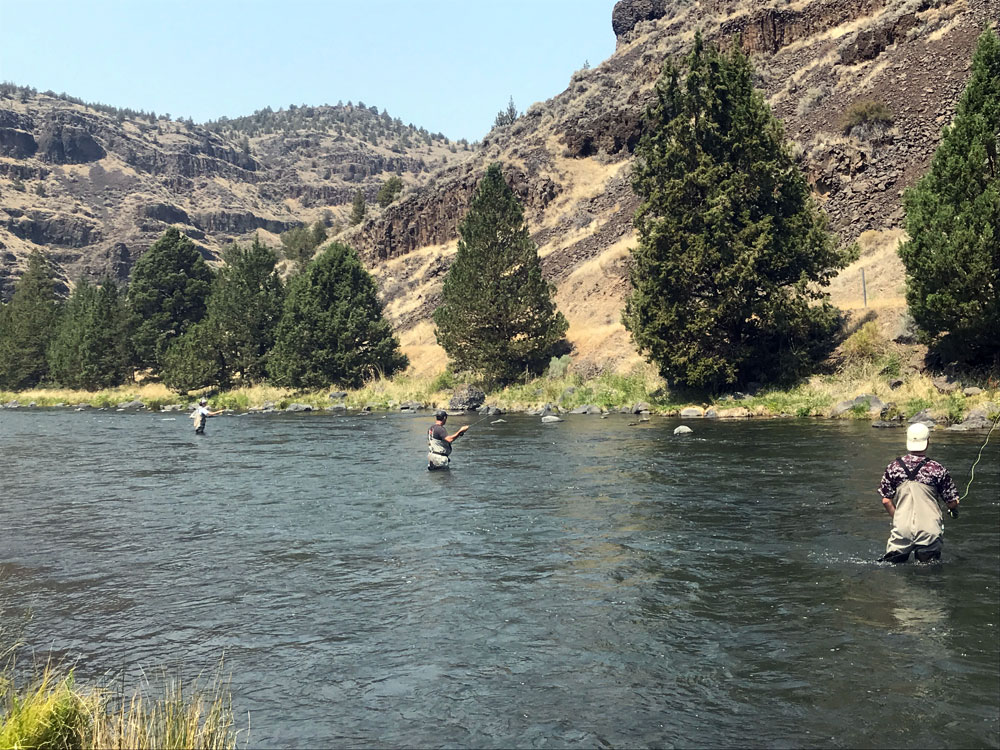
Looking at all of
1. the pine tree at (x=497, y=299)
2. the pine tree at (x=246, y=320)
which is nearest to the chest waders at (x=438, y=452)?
the pine tree at (x=497, y=299)

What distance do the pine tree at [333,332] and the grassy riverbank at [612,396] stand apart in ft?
4.60

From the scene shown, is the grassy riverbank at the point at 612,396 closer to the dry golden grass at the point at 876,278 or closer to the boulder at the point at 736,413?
the boulder at the point at 736,413

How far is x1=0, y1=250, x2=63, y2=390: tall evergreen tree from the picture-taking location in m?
87.4

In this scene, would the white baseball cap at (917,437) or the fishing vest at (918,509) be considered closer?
the white baseball cap at (917,437)

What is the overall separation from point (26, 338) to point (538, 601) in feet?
300

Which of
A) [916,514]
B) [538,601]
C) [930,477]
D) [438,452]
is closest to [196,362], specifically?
[438,452]

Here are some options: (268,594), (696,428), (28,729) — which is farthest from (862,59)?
(28,729)

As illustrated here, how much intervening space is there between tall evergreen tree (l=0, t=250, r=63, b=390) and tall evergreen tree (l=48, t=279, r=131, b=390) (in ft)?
27.4

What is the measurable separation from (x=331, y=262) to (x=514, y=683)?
59541 millimetres

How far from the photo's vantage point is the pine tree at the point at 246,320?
6975cm

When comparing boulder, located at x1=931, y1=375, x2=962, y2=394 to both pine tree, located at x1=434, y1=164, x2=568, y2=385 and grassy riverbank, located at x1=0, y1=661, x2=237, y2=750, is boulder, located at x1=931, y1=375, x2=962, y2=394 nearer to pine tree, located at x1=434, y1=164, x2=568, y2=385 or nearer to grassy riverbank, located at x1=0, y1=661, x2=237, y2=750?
pine tree, located at x1=434, y1=164, x2=568, y2=385

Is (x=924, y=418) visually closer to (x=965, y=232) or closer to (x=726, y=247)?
(x=965, y=232)

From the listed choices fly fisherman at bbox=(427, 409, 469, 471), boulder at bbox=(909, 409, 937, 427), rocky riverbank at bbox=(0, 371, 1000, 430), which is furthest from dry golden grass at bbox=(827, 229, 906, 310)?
fly fisherman at bbox=(427, 409, 469, 471)

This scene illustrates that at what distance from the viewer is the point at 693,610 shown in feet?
35.7
